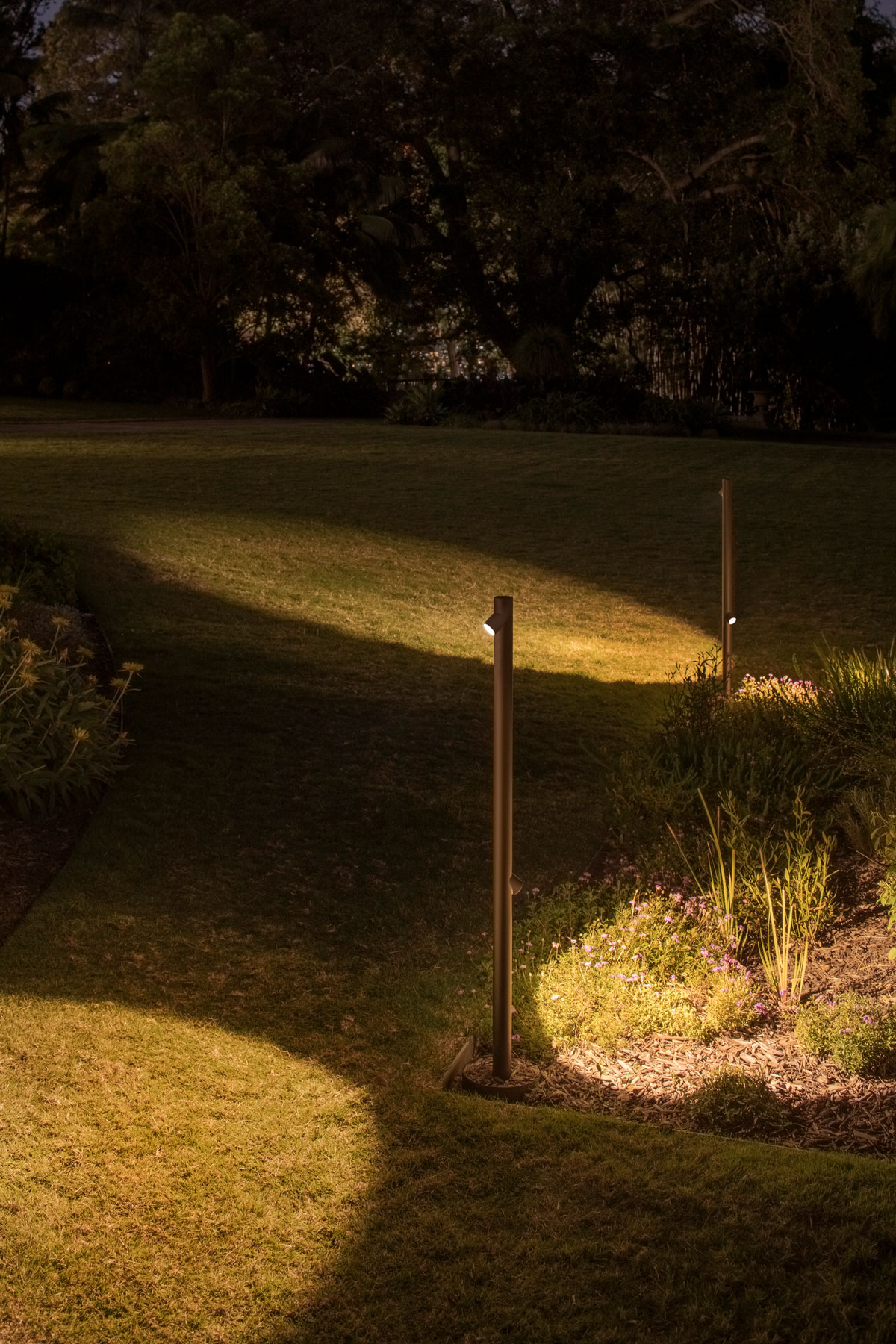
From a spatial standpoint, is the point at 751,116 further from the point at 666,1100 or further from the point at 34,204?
the point at 666,1100

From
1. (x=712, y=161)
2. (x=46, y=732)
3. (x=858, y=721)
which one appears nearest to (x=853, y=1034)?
(x=858, y=721)

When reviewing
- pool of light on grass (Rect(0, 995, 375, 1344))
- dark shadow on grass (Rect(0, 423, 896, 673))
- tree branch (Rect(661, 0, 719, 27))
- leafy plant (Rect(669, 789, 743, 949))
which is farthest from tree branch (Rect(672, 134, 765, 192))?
pool of light on grass (Rect(0, 995, 375, 1344))

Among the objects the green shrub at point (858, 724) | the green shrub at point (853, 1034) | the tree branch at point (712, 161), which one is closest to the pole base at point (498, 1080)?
the green shrub at point (853, 1034)

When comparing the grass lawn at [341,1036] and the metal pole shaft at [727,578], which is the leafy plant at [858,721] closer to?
the metal pole shaft at [727,578]

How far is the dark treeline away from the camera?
2105cm

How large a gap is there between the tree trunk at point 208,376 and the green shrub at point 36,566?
47.0ft

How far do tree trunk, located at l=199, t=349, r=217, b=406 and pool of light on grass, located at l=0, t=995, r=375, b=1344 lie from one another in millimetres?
19200

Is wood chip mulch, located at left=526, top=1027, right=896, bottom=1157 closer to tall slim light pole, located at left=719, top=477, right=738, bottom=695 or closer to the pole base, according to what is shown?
the pole base

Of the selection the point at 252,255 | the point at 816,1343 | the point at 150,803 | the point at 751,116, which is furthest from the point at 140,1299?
the point at 751,116

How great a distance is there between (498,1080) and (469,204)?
24.7 metres

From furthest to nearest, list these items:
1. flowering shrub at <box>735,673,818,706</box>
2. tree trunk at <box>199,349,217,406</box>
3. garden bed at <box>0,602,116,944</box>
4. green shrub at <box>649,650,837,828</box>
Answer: tree trunk at <box>199,349,217,406</box>, flowering shrub at <box>735,673,818,706</box>, green shrub at <box>649,650,837,828</box>, garden bed at <box>0,602,116,944</box>

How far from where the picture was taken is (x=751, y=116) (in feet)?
75.7

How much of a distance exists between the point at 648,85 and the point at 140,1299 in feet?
81.2

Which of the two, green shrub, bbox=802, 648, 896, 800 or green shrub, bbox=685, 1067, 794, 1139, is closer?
green shrub, bbox=685, 1067, 794, 1139
